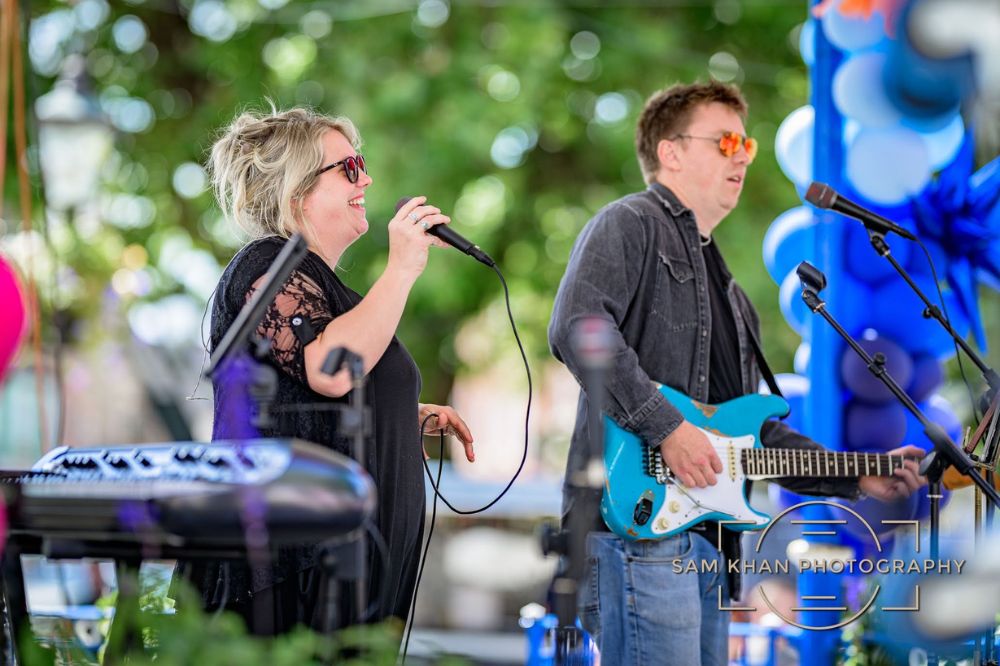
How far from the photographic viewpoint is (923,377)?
14.8 feet

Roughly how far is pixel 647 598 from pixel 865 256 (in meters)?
1.84

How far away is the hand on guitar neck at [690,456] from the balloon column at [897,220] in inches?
49.4

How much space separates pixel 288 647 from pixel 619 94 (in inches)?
268

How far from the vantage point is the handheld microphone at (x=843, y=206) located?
344cm

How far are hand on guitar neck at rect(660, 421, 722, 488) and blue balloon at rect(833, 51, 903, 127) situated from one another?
1.70 metres

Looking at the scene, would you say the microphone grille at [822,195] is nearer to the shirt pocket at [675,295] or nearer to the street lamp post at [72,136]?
the shirt pocket at [675,295]

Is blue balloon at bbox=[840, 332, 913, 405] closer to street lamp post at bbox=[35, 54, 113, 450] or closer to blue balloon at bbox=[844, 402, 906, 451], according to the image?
blue balloon at bbox=[844, 402, 906, 451]

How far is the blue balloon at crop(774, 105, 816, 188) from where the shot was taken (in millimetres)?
4812

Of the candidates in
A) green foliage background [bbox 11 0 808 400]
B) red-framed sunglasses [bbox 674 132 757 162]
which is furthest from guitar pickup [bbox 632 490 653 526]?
green foliage background [bbox 11 0 808 400]

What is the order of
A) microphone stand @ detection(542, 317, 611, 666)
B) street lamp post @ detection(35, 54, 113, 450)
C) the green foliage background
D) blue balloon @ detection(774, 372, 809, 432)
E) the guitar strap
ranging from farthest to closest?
the green foliage background, street lamp post @ detection(35, 54, 113, 450), blue balloon @ detection(774, 372, 809, 432), the guitar strap, microphone stand @ detection(542, 317, 611, 666)

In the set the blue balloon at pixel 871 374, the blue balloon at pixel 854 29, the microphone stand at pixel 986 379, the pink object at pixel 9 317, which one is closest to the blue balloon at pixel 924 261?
the blue balloon at pixel 871 374

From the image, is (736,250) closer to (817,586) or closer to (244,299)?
(817,586)

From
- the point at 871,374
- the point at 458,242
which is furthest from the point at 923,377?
the point at 458,242

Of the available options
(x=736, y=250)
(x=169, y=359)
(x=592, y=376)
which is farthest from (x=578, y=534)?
(x=169, y=359)
